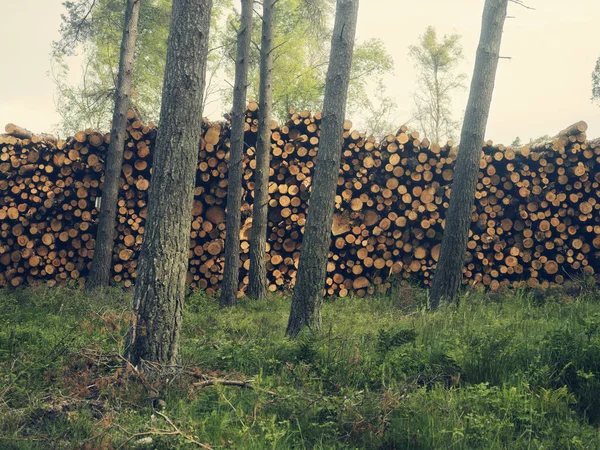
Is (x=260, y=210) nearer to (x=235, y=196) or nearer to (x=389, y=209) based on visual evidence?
(x=235, y=196)

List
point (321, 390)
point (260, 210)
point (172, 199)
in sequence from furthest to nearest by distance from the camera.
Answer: point (260, 210)
point (172, 199)
point (321, 390)

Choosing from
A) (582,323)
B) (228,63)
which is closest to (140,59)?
(228,63)

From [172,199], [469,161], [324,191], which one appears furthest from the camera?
[469,161]

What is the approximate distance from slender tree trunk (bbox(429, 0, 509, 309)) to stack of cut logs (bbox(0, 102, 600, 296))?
1974mm

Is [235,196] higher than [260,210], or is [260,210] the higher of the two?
[235,196]

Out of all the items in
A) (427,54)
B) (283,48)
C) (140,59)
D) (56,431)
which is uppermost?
(427,54)

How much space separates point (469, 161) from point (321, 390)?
475 cm

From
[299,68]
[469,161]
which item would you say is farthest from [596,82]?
[469,161]

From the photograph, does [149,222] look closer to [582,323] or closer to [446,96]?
[582,323]

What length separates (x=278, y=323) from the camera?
23.0 ft

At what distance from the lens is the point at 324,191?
604 centimetres

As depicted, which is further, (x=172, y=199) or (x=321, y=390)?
(x=172, y=199)

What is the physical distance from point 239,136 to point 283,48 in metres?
14.1

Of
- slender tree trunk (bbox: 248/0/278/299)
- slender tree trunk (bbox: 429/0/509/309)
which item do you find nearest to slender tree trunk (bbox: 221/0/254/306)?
slender tree trunk (bbox: 248/0/278/299)
